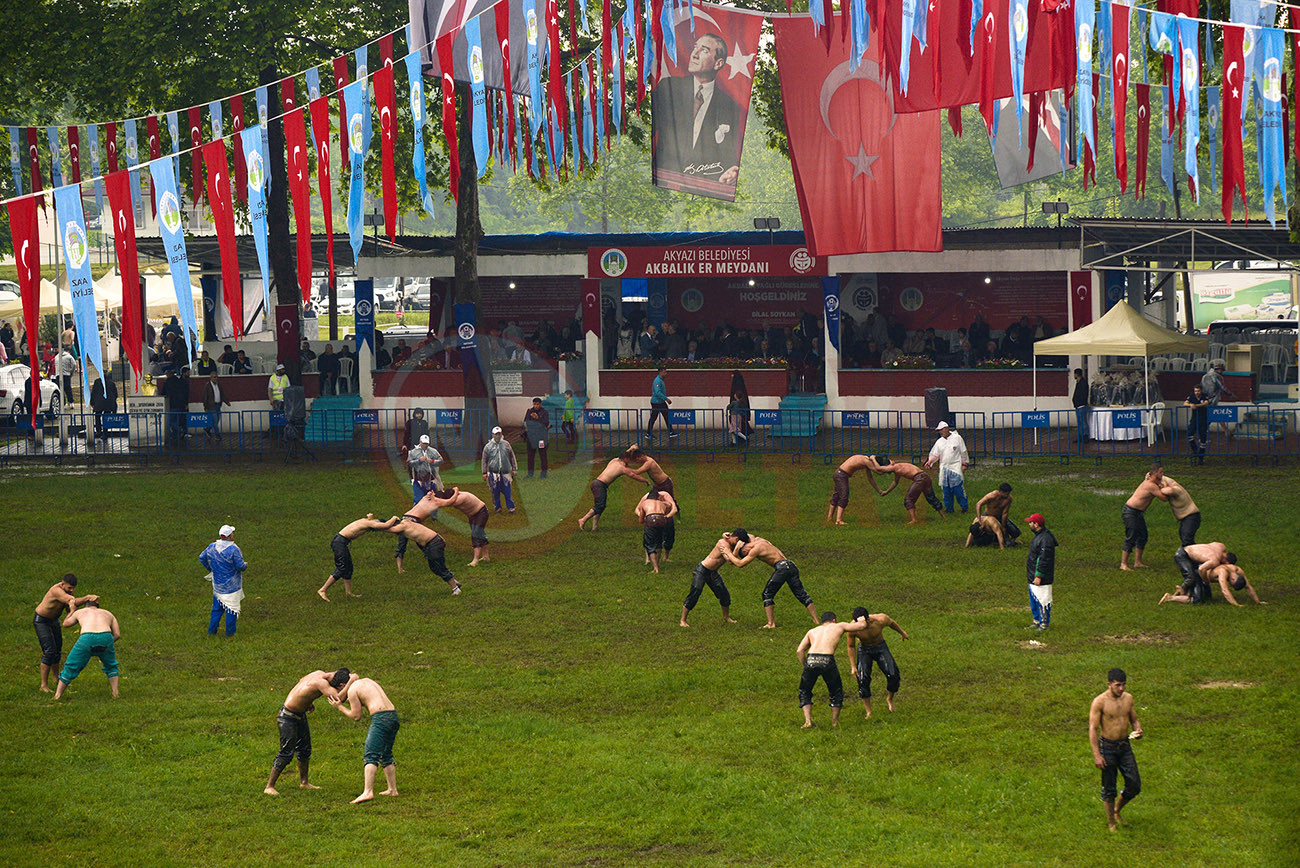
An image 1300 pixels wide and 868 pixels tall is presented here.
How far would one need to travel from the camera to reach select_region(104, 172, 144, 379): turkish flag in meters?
17.8

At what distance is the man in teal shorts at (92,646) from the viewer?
1552cm

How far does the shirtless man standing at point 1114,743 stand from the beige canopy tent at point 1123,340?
20170 millimetres

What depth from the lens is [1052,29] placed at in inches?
757

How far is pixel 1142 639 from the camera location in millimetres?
16906

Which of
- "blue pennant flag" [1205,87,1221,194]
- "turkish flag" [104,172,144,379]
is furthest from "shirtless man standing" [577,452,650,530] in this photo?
"blue pennant flag" [1205,87,1221,194]

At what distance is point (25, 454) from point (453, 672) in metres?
20.8

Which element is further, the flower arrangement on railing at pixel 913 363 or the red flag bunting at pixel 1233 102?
the flower arrangement on railing at pixel 913 363

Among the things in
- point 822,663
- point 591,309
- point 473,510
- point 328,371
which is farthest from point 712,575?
point 328,371

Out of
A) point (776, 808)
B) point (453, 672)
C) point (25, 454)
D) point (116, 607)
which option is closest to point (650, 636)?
point (453, 672)

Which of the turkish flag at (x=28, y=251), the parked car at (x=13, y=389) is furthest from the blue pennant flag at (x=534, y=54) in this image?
the parked car at (x=13, y=389)

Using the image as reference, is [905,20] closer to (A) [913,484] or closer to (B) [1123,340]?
(A) [913,484]

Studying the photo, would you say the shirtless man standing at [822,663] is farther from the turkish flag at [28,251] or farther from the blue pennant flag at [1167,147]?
the turkish flag at [28,251]

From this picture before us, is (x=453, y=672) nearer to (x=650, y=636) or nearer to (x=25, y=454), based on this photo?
(x=650, y=636)

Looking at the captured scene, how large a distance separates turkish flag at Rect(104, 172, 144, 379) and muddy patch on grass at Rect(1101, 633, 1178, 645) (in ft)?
41.5
